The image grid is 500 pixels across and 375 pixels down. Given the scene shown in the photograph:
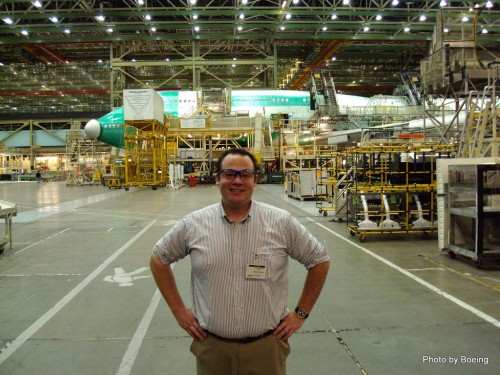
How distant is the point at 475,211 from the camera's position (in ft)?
22.6

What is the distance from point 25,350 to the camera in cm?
395

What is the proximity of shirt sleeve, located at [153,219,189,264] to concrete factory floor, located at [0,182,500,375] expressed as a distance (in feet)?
5.55

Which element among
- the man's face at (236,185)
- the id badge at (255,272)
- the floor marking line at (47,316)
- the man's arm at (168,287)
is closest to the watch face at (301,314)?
the id badge at (255,272)

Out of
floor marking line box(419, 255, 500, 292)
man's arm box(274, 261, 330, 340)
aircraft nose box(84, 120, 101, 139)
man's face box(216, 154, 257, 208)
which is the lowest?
floor marking line box(419, 255, 500, 292)

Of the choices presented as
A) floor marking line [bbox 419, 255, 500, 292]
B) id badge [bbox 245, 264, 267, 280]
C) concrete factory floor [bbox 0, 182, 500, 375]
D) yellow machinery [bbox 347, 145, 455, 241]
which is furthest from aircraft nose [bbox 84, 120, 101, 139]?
id badge [bbox 245, 264, 267, 280]

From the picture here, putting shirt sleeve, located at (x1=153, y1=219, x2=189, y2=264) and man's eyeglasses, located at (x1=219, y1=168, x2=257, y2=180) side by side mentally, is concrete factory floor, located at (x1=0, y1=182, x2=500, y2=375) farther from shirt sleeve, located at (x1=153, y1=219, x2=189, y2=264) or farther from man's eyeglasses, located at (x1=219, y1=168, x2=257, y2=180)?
man's eyeglasses, located at (x1=219, y1=168, x2=257, y2=180)

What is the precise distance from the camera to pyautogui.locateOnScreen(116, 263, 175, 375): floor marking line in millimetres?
3580

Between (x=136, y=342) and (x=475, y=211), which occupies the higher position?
(x=475, y=211)

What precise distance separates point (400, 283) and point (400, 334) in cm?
200

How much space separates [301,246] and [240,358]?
2.37ft

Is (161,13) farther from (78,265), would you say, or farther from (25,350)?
(25,350)

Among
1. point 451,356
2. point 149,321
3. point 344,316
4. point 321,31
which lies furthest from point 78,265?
point 321,31

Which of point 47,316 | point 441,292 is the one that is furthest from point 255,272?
point 441,292

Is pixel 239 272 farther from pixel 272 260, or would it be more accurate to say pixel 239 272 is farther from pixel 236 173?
pixel 236 173
